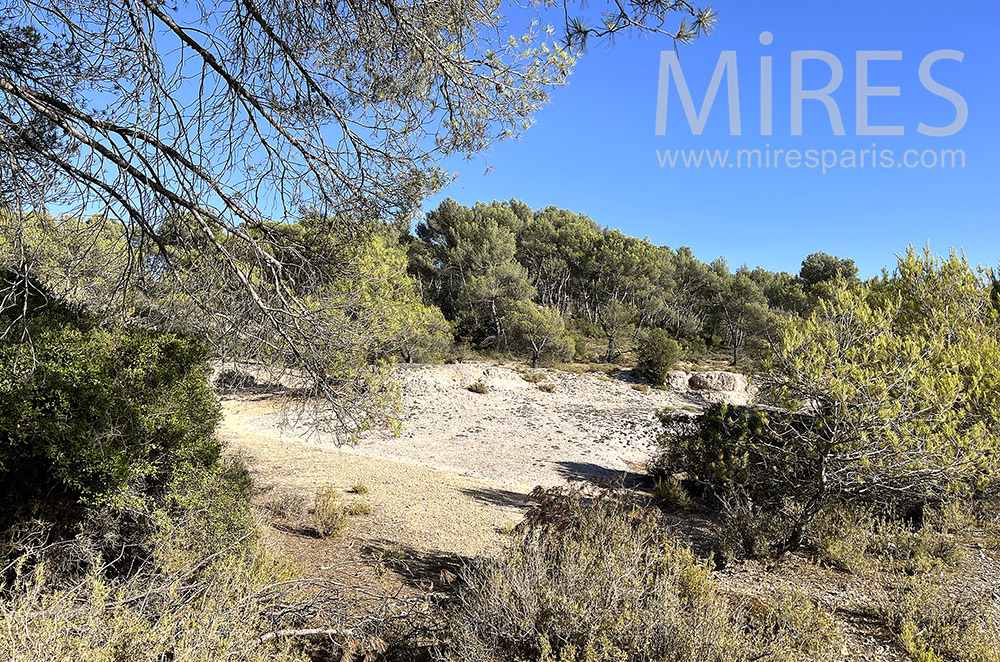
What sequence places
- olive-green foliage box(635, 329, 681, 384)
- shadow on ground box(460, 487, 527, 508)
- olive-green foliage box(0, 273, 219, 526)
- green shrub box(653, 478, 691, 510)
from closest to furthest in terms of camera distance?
olive-green foliage box(0, 273, 219, 526), green shrub box(653, 478, 691, 510), shadow on ground box(460, 487, 527, 508), olive-green foliage box(635, 329, 681, 384)

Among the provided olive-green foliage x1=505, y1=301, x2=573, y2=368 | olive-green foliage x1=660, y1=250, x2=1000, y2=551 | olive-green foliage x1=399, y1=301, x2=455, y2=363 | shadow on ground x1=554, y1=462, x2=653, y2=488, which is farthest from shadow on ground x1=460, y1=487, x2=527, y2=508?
olive-green foliage x1=505, y1=301, x2=573, y2=368

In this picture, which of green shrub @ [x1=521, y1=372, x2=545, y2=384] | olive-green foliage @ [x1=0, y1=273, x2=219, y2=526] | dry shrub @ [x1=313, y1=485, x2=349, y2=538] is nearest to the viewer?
olive-green foliage @ [x1=0, y1=273, x2=219, y2=526]

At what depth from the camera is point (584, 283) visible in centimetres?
3216

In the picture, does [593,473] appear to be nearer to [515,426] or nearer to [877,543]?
[515,426]

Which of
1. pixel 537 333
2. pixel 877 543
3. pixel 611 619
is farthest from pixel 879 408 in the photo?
pixel 537 333

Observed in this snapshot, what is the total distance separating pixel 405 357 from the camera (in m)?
18.4

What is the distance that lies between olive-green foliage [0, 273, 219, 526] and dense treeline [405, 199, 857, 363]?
18.9 metres

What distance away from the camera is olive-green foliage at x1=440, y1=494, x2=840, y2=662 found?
234cm

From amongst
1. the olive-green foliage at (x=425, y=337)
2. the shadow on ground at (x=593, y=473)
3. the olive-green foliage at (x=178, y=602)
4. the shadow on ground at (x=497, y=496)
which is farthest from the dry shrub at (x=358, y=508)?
the olive-green foliage at (x=425, y=337)

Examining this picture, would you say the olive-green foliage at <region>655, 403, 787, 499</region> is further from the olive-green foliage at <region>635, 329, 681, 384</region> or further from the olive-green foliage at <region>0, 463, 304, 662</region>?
the olive-green foliage at <region>635, 329, 681, 384</region>

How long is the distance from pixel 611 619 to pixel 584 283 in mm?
30410

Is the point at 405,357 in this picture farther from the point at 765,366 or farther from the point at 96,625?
the point at 96,625

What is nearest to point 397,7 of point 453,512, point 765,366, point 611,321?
point 765,366

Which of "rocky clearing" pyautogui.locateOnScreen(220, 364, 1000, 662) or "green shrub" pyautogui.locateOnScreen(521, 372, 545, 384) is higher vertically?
"green shrub" pyautogui.locateOnScreen(521, 372, 545, 384)
